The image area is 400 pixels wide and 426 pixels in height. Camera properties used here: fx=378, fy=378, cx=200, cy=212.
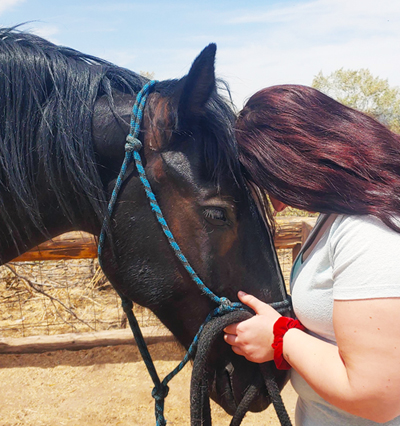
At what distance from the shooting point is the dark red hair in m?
1.07

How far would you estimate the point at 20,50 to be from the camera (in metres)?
1.40

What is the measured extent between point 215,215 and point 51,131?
2.11 feet

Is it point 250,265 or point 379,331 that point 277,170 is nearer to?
point 250,265

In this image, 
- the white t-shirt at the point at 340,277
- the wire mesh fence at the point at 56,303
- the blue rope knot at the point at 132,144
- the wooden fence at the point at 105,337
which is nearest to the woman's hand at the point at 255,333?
the white t-shirt at the point at 340,277

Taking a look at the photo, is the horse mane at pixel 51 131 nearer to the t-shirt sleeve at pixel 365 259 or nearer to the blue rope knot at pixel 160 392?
the t-shirt sleeve at pixel 365 259

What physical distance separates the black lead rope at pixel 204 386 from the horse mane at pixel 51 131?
513 mm

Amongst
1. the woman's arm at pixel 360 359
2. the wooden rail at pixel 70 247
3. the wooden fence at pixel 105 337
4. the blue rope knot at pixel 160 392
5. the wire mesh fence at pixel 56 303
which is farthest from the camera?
the wire mesh fence at pixel 56 303

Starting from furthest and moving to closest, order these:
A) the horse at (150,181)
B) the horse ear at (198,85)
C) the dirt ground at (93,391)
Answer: the dirt ground at (93,391) → the horse at (150,181) → the horse ear at (198,85)

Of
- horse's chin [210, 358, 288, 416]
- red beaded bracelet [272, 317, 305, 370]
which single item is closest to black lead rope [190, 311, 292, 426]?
horse's chin [210, 358, 288, 416]

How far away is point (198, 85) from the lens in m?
1.27

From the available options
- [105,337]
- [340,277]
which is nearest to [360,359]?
[340,277]

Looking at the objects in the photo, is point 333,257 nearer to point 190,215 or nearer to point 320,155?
point 320,155

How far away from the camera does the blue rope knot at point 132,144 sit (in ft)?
4.30

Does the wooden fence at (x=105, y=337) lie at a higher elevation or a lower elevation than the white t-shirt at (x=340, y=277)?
lower
